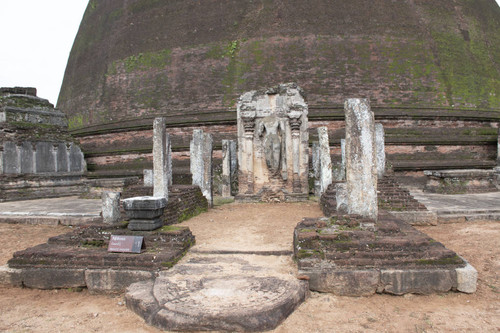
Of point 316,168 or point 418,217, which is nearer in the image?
point 418,217

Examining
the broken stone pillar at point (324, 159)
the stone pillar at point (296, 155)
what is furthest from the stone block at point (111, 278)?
the stone pillar at point (296, 155)

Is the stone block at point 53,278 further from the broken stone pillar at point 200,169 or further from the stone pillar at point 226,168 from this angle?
the stone pillar at point 226,168

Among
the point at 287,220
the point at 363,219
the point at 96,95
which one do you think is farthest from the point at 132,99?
the point at 363,219

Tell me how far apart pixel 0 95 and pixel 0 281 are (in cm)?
1275

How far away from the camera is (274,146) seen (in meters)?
10.3

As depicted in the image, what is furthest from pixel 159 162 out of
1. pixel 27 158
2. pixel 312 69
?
pixel 27 158

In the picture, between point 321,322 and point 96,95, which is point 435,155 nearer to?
point 321,322

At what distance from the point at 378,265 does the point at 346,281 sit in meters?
0.38

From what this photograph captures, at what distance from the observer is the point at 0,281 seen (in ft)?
13.6

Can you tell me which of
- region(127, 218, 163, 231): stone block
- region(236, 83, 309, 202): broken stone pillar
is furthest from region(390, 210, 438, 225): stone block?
region(127, 218, 163, 231): stone block

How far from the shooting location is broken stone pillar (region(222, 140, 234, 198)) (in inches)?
444

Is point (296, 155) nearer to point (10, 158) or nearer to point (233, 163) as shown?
point (233, 163)

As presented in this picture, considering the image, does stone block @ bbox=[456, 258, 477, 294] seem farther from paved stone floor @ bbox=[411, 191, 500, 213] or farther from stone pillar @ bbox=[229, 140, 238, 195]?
stone pillar @ bbox=[229, 140, 238, 195]

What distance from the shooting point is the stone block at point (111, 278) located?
389 centimetres
